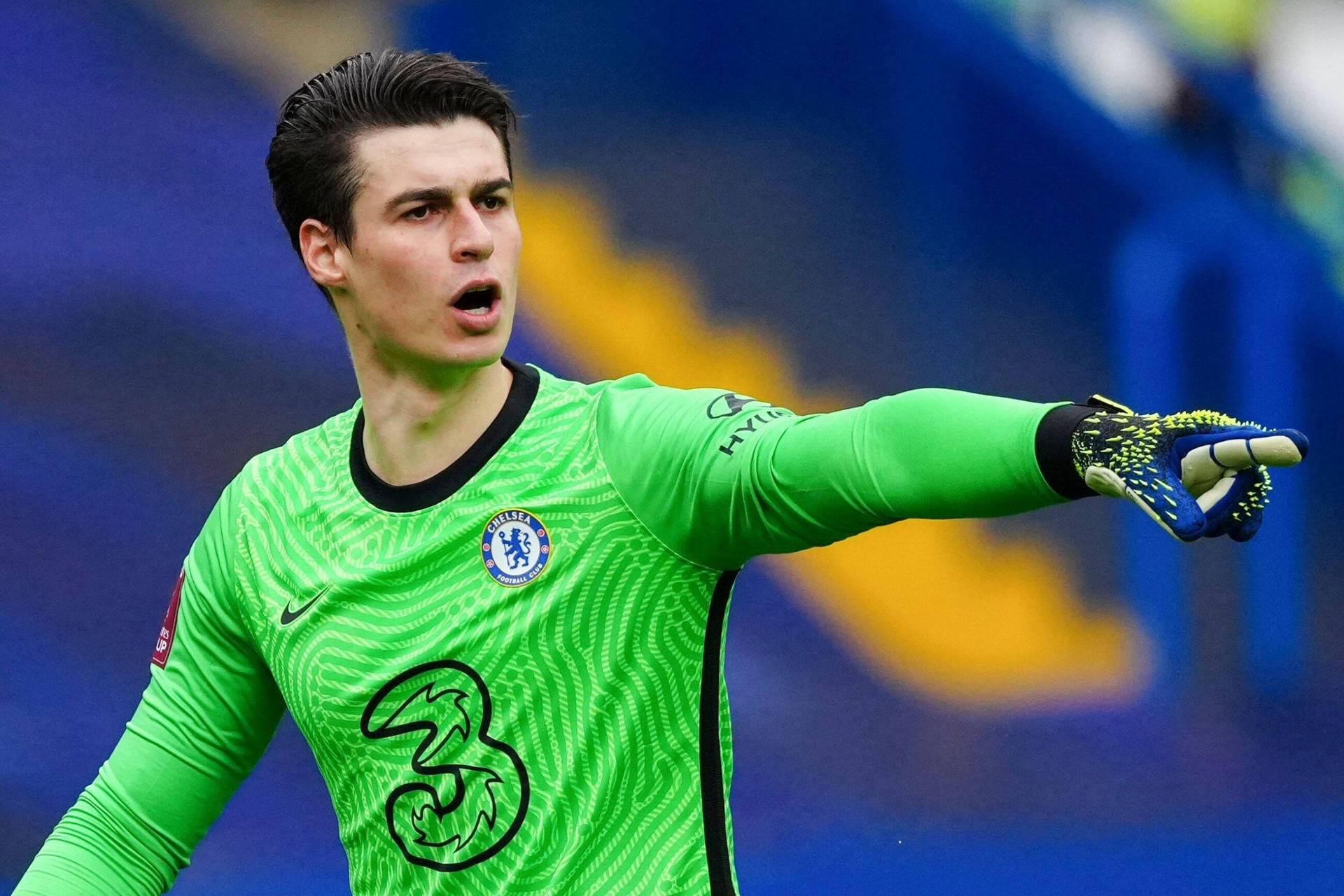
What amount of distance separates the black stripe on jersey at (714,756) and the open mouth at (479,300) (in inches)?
18.0

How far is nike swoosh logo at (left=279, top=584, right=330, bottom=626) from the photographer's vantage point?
2205 mm

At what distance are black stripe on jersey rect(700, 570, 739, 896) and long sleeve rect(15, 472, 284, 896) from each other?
0.63 metres

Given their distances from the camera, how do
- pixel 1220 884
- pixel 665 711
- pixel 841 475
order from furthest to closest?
1. pixel 1220 884
2. pixel 665 711
3. pixel 841 475

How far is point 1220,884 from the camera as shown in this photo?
3889mm

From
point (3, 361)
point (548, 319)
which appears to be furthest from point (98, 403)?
point (548, 319)

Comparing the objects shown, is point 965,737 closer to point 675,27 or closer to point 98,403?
point 675,27

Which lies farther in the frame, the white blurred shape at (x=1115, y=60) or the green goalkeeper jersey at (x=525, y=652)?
the white blurred shape at (x=1115, y=60)

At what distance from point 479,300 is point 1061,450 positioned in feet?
3.06

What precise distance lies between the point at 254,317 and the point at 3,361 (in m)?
0.59

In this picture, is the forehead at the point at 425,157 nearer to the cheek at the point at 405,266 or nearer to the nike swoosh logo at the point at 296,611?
the cheek at the point at 405,266

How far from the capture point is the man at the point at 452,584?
2053 mm

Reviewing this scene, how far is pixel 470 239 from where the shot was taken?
2158 millimetres

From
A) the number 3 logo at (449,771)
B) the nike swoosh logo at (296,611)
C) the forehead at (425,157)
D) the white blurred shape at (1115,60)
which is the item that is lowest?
the number 3 logo at (449,771)

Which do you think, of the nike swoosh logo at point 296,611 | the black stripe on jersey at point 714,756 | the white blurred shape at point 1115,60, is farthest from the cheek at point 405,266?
the white blurred shape at point 1115,60
